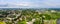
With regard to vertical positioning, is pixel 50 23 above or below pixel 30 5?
below

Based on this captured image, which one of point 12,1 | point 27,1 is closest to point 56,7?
point 27,1

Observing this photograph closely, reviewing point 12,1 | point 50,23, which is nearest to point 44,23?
point 50,23

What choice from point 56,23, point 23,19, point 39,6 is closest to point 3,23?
point 23,19

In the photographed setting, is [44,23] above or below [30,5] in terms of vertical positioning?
below

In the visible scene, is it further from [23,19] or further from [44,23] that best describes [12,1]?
[44,23]

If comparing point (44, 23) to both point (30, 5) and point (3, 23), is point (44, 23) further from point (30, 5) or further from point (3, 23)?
point (3, 23)

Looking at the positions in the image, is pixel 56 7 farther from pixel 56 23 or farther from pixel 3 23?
pixel 3 23

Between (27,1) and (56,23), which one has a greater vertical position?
(27,1)
